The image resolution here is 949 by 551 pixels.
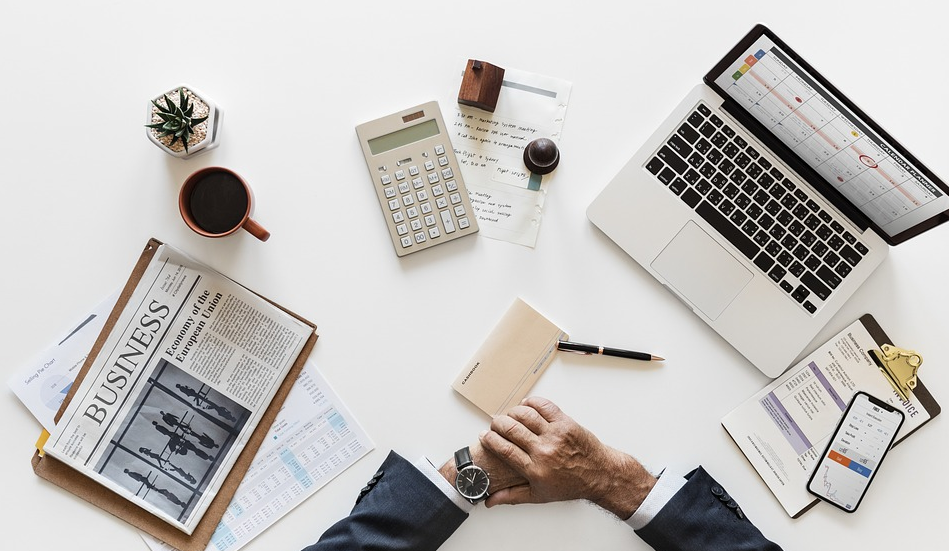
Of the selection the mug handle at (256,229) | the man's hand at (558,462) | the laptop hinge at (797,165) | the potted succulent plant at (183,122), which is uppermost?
the laptop hinge at (797,165)

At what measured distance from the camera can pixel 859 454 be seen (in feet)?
3.61

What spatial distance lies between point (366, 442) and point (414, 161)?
1.65ft

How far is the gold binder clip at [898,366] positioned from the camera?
1.09 m

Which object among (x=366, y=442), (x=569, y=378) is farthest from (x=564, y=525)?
(x=366, y=442)

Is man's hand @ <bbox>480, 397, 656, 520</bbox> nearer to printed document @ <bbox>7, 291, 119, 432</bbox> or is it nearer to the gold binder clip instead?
the gold binder clip

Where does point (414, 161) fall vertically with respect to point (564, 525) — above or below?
above

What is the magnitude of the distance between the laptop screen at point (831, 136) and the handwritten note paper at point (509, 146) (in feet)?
0.93

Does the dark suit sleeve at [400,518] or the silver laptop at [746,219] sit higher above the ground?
the silver laptop at [746,219]

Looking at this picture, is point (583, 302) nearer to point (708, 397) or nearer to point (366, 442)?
point (708, 397)

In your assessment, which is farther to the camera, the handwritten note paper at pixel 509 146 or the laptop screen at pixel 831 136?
A: the handwritten note paper at pixel 509 146

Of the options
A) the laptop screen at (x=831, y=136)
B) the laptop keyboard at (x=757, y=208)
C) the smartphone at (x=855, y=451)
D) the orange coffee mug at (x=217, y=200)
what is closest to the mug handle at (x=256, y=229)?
the orange coffee mug at (x=217, y=200)

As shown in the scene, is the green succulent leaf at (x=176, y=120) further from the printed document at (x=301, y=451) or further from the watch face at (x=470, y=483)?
the watch face at (x=470, y=483)

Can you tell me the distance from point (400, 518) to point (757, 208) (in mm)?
798

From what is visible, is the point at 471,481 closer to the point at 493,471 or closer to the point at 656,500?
the point at 493,471
